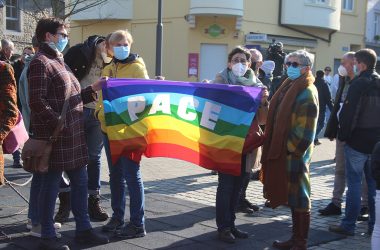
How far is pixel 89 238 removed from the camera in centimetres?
523

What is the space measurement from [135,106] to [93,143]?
861 millimetres

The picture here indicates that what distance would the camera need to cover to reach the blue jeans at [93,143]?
604 cm

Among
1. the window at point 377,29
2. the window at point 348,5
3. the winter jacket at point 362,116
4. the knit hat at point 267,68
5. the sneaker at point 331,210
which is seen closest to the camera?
the winter jacket at point 362,116

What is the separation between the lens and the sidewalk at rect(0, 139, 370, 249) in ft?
18.0

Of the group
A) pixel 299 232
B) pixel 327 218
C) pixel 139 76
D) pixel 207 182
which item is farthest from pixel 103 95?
pixel 207 182

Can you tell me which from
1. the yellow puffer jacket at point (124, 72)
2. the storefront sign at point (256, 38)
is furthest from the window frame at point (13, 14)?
the yellow puffer jacket at point (124, 72)

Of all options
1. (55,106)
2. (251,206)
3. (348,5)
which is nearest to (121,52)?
(55,106)

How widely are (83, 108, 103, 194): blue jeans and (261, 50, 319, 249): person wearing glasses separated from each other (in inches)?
74.1

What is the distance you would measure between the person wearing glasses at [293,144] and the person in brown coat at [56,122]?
68.0 inches

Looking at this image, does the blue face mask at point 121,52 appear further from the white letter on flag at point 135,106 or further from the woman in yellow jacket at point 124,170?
the white letter on flag at point 135,106

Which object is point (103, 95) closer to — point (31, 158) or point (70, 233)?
point (31, 158)

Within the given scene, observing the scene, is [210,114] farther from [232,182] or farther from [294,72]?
[294,72]

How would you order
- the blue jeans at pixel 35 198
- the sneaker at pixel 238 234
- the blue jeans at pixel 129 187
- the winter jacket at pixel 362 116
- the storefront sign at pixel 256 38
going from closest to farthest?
1. the blue jeans at pixel 35 198
2. the blue jeans at pixel 129 187
3. the sneaker at pixel 238 234
4. the winter jacket at pixel 362 116
5. the storefront sign at pixel 256 38

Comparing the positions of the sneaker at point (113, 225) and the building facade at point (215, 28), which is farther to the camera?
the building facade at point (215, 28)
